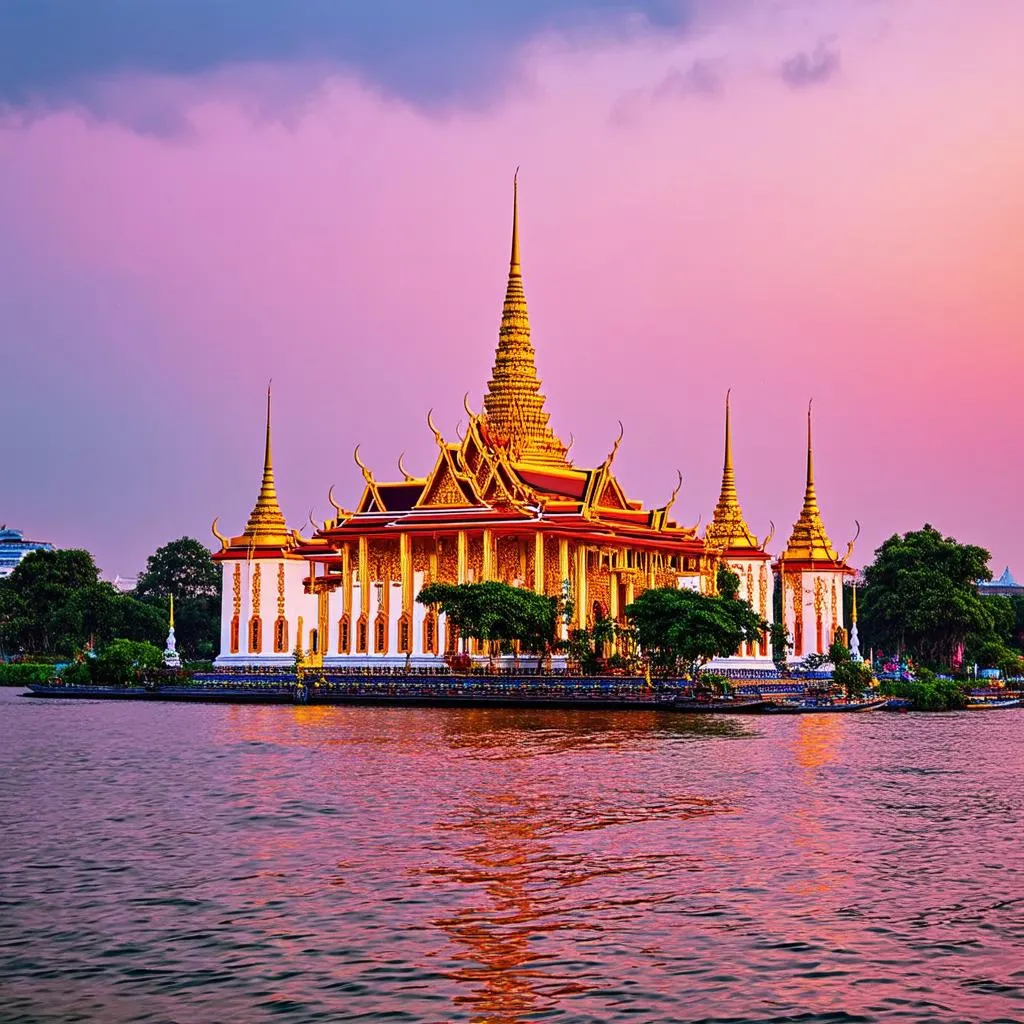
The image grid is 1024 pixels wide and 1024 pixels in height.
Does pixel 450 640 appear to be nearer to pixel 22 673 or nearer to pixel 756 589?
pixel 756 589

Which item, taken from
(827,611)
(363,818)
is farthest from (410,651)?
(363,818)

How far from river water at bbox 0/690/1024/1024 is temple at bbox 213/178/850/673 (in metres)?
26.7

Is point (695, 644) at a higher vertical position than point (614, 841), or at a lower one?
higher

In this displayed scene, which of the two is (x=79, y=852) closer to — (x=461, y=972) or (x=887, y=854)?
(x=461, y=972)

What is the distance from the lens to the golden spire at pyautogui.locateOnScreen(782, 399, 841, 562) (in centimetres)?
7838

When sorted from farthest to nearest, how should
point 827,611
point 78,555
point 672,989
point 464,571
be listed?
1. point 78,555
2. point 827,611
3. point 464,571
4. point 672,989

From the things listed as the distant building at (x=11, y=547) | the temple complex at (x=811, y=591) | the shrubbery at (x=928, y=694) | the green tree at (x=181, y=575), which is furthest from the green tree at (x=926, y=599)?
the distant building at (x=11, y=547)

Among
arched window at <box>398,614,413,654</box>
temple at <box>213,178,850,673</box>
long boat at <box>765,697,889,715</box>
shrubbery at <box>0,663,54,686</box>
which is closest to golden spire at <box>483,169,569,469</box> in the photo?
temple at <box>213,178,850,673</box>

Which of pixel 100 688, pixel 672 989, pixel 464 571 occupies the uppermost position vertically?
pixel 464 571

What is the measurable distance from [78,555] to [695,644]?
174 ft

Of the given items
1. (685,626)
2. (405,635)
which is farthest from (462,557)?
(685,626)

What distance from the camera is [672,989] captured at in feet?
51.0

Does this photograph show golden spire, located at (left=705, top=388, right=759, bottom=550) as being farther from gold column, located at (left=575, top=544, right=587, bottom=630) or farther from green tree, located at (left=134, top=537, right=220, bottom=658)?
green tree, located at (left=134, top=537, right=220, bottom=658)

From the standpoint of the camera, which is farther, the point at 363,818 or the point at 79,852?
the point at 363,818
